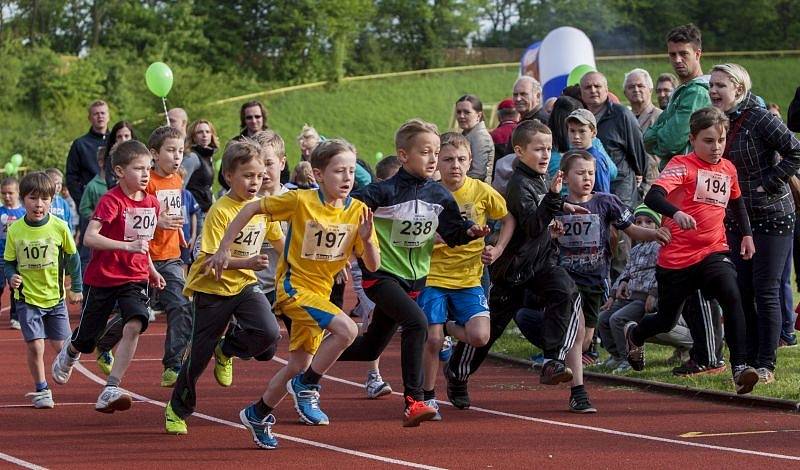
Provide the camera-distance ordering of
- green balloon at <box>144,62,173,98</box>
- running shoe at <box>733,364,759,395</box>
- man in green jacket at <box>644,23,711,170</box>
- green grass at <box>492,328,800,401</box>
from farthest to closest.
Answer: green balloon at <box>144,62,173,98</box>, man in green jacket at <box>644,23,711,170</box>, green grass at <box>492,328,800,401</box>, running shoe at <box>733,364,759,395</box>

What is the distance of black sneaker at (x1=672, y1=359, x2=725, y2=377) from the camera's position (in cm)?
973

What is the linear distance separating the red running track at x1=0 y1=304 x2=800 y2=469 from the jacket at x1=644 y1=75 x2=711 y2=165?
76.7 inches

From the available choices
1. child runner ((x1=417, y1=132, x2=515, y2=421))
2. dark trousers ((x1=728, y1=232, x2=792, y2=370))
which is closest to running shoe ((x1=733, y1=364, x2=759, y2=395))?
dark trousers ((x1=728, y1=232, x2=792, y2=370))

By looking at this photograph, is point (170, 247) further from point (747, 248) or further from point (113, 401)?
point (747, 248)

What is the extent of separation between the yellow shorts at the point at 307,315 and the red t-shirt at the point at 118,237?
5.28 feet

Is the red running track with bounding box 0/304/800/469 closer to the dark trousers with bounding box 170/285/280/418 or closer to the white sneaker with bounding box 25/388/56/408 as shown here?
the white sneaker with bounding box 25/388/56/408

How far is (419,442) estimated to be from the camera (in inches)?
299

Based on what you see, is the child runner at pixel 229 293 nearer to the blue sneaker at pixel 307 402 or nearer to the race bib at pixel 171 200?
the blue sneaker at pixel 307 402

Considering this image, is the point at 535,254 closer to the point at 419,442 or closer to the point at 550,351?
the point at 550,351

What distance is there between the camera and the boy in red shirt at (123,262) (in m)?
8.77

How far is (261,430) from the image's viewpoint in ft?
24.6

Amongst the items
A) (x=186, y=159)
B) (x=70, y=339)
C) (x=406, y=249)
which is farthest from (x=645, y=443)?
(x=186, y=159)

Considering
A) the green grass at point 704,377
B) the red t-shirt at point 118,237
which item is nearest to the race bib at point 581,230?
the green grass at point 704,377

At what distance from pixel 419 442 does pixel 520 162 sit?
2.14 m
